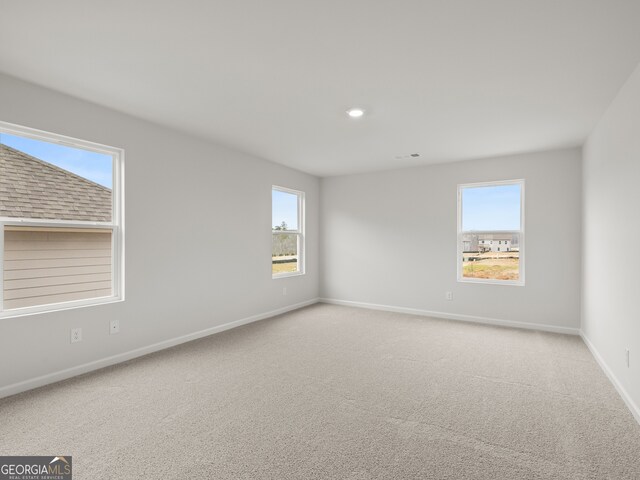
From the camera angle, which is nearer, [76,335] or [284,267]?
[76,335]

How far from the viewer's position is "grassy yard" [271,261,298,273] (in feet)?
17.6

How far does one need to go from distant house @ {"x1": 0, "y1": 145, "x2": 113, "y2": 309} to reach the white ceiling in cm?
73

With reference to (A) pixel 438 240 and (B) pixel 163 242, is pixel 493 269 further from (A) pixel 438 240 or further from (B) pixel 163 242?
(B) pixel 163 242

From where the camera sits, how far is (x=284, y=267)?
18.4 feet

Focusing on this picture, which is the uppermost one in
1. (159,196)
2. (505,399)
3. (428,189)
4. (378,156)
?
(378,156)

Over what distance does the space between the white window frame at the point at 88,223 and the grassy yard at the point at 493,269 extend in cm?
450

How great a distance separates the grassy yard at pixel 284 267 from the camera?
5367mm

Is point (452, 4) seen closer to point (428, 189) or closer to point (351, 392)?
point (351, 392)

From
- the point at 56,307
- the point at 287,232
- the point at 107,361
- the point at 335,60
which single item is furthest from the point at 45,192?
the point at 287,232

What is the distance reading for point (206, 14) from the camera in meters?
Answer: 1.85

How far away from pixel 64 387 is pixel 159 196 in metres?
1.89

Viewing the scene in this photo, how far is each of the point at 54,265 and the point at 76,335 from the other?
624mm

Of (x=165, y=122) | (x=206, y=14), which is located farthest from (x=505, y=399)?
(x=165, y=122)

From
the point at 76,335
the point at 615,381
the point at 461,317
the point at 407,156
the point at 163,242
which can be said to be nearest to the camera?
the point at 615,381
